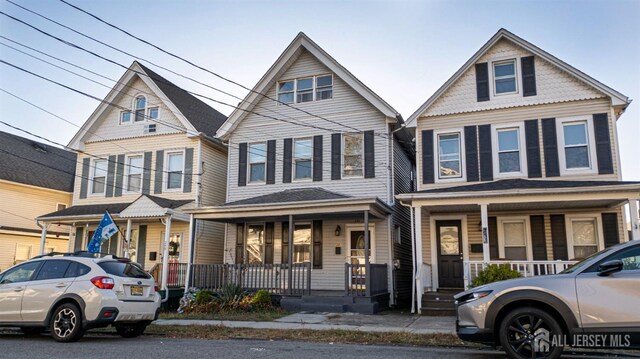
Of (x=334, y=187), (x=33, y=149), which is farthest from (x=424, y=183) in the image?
(x=33, y=149)

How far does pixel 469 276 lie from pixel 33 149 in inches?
920

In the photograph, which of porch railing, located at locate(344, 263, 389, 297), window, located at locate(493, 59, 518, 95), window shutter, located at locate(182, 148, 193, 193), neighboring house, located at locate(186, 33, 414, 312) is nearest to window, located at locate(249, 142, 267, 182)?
neighboring house, located at locate(186, 33, 414, 312)

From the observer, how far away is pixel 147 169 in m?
19.7

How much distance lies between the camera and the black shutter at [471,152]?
15.2m

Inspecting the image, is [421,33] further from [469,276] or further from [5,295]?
[5,295]

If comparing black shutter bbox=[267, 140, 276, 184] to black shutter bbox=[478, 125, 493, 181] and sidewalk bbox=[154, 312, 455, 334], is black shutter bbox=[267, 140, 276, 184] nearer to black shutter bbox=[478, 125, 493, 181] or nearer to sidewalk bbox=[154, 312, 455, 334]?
sidewalk bbox=[154, 312, 455, 334]

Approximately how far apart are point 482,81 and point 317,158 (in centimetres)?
599

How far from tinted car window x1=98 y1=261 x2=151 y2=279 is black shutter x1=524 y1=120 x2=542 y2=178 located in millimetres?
11150

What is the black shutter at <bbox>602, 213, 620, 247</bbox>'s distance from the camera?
13828 mm

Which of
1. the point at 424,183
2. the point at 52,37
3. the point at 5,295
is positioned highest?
the point at 52,37

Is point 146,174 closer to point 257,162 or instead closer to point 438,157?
point 257,162

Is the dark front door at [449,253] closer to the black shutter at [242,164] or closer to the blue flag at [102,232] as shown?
the black shutter at [242,164]

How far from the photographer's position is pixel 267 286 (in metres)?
15.4

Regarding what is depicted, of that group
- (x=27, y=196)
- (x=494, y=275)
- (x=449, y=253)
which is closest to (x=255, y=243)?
(x=449, y=253)
